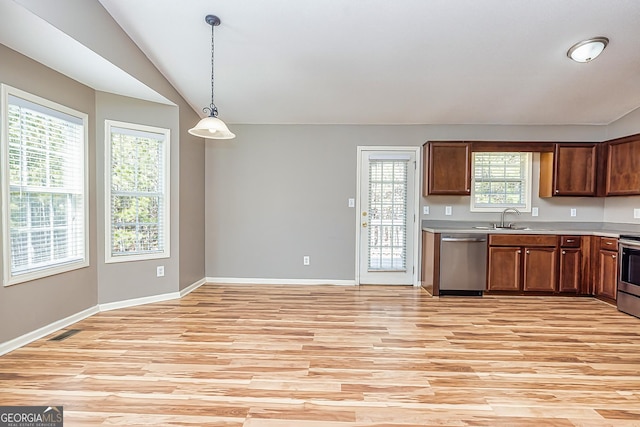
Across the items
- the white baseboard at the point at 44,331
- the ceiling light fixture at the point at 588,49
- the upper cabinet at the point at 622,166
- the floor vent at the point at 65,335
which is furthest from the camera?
the upper cabinet at the point at 622,166

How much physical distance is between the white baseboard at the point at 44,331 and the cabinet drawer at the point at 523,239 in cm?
467

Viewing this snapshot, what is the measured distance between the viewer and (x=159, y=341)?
8.96ft

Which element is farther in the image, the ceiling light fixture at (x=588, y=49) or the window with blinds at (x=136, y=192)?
the window with blinds at (x=136, y=192)

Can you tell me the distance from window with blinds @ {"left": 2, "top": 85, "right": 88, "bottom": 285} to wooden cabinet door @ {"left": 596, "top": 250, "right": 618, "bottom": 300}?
19.1ft

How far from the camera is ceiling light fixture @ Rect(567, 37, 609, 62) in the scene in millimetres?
2898

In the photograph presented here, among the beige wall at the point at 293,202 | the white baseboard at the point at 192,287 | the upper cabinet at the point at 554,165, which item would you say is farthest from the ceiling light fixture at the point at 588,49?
the white baseboard at the point at 192,287

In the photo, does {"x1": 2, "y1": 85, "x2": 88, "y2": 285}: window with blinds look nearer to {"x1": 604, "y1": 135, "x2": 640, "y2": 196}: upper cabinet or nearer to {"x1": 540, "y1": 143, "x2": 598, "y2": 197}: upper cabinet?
{"x1": 540, "y1": 143, "x2": 598, "y2": 197}: upper cabinet

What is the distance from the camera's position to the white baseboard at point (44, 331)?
2.53 metres

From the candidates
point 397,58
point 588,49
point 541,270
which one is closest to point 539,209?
point 541,270

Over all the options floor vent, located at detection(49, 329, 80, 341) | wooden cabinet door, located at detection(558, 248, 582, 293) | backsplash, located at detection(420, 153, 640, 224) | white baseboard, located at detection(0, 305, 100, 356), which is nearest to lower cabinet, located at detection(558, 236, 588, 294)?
wooden cabinet door, located at detection(558, 248, 582, 293)

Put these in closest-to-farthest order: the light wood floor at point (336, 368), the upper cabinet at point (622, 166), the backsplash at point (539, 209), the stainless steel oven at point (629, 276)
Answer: the light wood floor at point (336, 368) < the stainless steel oven at point (629, 276) < the upper cabinet at point (622, 166) < the backsplash at point (539, 209)

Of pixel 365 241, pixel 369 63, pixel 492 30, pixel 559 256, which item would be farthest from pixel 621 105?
pixel 365 241

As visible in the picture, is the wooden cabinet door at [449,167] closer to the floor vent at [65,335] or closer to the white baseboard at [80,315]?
the white baseboard at [80,315]

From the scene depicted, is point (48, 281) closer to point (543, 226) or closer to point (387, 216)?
point (387, 216)
